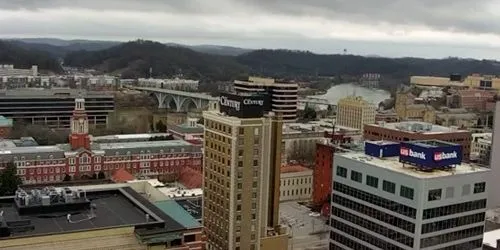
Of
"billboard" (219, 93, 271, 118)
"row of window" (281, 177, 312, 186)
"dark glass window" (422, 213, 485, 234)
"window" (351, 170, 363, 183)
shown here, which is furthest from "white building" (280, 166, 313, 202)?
"dark glass window" (422, 213, 485, 234)

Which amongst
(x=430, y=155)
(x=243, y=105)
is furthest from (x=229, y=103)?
(x=430, y=155)

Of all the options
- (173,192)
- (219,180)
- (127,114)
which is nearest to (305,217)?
(173,192)

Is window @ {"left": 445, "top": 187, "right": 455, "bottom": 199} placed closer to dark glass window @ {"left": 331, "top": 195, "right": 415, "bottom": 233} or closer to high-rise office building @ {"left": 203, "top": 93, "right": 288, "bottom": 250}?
dark glass window @ {"left": 331, "top": 195, "right": 415, "bottom": 233}

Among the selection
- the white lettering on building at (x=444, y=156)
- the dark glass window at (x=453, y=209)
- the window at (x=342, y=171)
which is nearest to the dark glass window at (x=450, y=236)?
the dark glass window at (x=453, y=209)

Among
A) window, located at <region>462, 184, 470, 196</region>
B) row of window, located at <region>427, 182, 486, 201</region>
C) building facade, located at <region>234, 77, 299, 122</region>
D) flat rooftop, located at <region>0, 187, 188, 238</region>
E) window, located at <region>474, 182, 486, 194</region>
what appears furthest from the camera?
building facade, located at <region>234, 77, 299, 122</region>

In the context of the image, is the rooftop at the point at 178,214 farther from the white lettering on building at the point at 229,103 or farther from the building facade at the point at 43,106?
the building facade at the point at 43,106

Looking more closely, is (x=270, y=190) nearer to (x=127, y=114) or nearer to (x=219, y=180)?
(x=219, y=180)

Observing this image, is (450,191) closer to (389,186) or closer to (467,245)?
(389,186)
